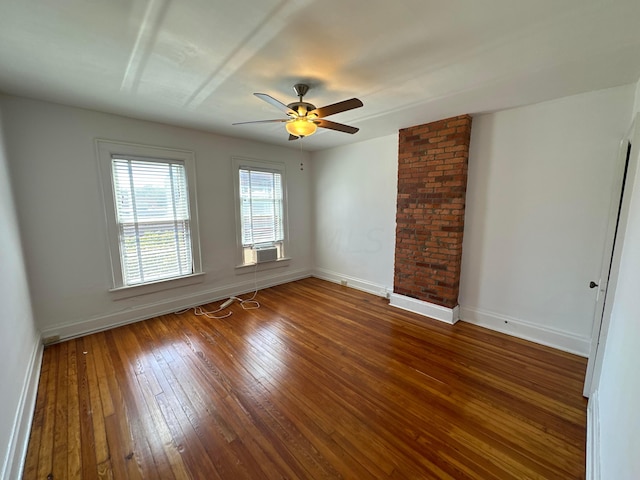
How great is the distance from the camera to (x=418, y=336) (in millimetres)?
2945

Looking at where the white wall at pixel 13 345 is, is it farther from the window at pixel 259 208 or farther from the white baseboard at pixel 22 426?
the window at pixel 259 208

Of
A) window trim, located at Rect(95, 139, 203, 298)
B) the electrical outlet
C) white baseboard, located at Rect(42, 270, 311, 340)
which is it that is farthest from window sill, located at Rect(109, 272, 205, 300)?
the electrical outlet

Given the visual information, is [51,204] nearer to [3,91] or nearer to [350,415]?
[3,91]

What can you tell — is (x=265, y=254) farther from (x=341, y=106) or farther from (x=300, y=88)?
(x=341, y=106)

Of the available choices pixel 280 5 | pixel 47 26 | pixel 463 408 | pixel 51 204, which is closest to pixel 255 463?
pixel 463 408

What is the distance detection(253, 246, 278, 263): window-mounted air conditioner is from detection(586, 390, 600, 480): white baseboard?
4.03 metres

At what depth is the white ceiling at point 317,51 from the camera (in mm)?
1402

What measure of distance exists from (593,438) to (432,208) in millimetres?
2426

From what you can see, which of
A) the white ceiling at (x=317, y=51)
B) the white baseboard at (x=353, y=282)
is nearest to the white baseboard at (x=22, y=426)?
the white ceiling at (x=317, y=51)

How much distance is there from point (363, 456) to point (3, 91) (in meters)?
4.24

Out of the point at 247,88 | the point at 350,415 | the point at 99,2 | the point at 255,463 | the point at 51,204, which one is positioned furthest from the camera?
the point at 51,204

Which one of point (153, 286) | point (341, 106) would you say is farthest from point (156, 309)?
point (341, 106)

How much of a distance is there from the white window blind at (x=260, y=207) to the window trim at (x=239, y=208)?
0.06 meters

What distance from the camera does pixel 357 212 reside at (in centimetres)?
448
